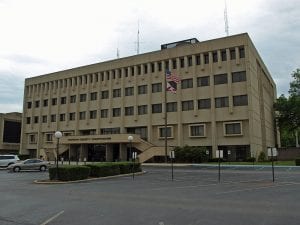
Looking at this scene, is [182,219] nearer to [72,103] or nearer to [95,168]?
[95,168]

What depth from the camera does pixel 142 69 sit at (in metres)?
60.5

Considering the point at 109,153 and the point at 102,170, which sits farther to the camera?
the point at 109,153

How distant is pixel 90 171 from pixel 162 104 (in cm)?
3234

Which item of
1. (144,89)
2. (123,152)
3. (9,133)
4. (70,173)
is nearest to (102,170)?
(70,173)

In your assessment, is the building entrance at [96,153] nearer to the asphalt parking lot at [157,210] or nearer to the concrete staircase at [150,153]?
the concrete staircase at [150,153]

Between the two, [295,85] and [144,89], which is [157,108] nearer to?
[144,89]

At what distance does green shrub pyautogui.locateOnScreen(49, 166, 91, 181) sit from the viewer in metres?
22.5

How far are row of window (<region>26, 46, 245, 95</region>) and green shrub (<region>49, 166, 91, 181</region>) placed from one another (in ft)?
116

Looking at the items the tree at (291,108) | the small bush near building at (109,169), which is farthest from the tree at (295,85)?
the small bush near building at (109,169)

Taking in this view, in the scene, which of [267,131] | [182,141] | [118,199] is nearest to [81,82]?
[182,141]

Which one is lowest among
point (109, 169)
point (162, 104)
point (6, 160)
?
point (109, 169)

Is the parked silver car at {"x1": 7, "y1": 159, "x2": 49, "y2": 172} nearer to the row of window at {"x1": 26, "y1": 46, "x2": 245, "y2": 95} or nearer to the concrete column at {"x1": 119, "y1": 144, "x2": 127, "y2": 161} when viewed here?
the concrete column at {"x1": 119, "y1": 144, "x2": 127, "y2": 161}

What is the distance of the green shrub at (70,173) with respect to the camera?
2247cm

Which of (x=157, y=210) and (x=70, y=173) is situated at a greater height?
(x=70, y=173)
